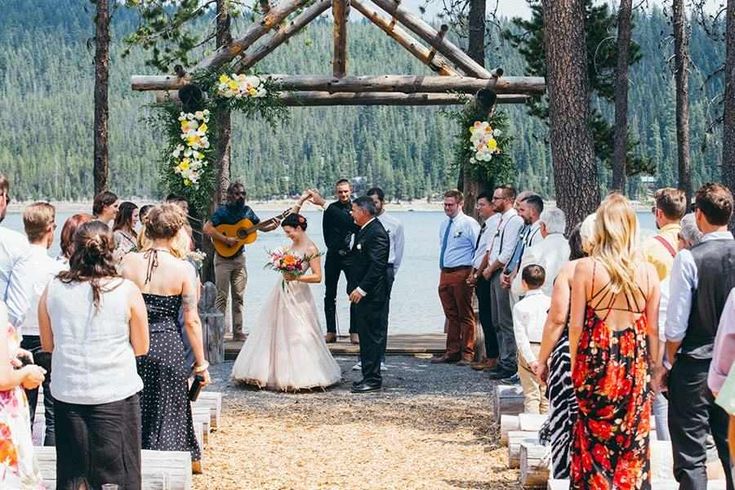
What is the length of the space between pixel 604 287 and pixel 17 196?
12618 cm

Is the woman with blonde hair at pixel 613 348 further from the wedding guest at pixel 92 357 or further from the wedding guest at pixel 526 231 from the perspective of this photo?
the wedding guest at pixel 526 231

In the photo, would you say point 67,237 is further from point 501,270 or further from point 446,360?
point 446,360

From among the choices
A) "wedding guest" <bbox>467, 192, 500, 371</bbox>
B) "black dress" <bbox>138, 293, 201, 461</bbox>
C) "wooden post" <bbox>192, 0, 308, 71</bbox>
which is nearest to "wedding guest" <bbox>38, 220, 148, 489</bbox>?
"black dress" <bbox>138, 293, 201, 461</bbox>

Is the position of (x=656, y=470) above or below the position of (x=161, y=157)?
below

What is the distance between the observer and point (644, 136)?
89688mm

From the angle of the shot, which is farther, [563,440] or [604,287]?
[563,440]

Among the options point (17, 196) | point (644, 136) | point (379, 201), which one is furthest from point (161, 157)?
point (17, 196)

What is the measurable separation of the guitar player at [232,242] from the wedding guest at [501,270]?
306 cm

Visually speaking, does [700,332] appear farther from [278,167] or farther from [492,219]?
[278,167]

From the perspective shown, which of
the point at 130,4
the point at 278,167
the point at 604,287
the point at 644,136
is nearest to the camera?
the point at 604,287

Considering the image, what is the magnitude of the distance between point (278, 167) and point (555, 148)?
98.9 m

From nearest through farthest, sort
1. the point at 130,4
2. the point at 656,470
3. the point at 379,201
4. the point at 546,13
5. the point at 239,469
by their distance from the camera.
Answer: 1. the point at 656,470
2. the point at 239,469
3. the point at 546,13
4. the point at 379,201
5. the point at 130,4

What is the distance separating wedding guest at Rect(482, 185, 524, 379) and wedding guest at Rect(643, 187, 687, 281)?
12.2 feet

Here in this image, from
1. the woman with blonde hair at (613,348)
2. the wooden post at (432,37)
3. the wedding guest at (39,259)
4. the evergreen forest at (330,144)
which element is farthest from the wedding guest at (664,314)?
the evergreen forest at (330,144)
